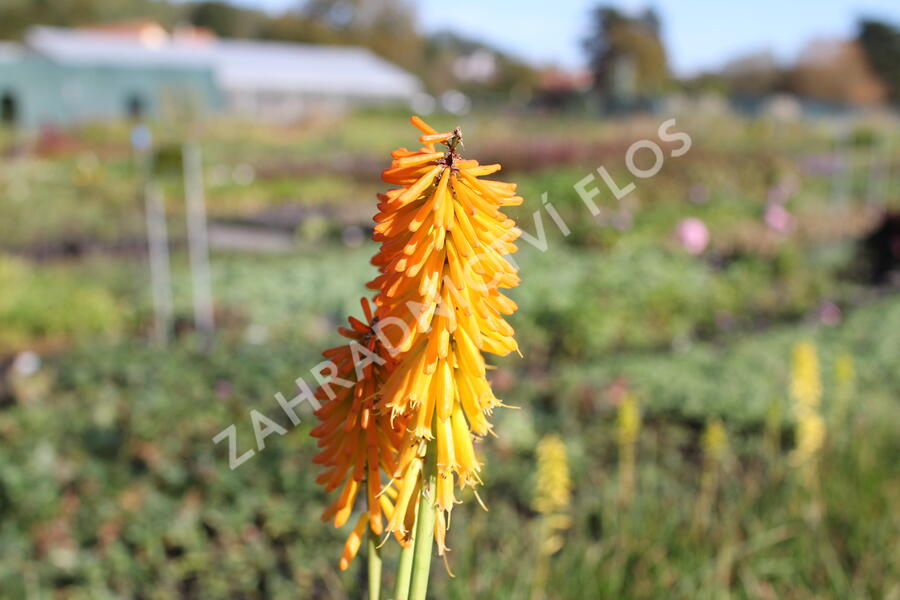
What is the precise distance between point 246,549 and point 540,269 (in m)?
5.30

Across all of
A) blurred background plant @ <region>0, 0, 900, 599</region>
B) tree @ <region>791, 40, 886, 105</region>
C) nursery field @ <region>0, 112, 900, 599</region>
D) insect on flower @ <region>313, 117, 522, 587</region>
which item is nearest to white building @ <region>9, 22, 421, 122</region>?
tree @ <region>791, 40, 886, 105</region>

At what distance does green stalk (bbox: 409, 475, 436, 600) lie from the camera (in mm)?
812

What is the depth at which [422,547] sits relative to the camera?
816mm

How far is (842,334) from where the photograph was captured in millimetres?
6500

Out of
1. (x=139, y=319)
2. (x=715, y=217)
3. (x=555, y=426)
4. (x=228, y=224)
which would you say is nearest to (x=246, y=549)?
(x=555, y=426)

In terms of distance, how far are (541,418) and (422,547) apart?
164 inches

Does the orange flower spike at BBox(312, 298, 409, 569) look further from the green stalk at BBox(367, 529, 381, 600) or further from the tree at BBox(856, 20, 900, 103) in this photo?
the tree at BBox(856, 20, 900, 103)

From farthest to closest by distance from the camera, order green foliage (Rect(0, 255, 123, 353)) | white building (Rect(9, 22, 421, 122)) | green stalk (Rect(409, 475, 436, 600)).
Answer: white building (Rect(9, 22, 421, 122)) < green foliage (Rect(0, 255, 123, 353)) < green stalk (Rect(409, 475, 436, 600))

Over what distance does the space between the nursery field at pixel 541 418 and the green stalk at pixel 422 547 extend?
2.22 feet

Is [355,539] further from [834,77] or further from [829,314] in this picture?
[834,77]

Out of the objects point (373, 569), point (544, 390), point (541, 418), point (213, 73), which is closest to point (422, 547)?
point (373, 569)

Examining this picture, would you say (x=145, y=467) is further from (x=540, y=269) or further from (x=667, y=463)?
(x=540, y=269)

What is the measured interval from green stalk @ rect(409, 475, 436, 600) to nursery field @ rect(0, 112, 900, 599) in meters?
0.68

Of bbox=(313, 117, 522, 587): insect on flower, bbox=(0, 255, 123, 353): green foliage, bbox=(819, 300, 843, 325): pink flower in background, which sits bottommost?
bbox=(819, 300, 843, 325): pink flower in background
